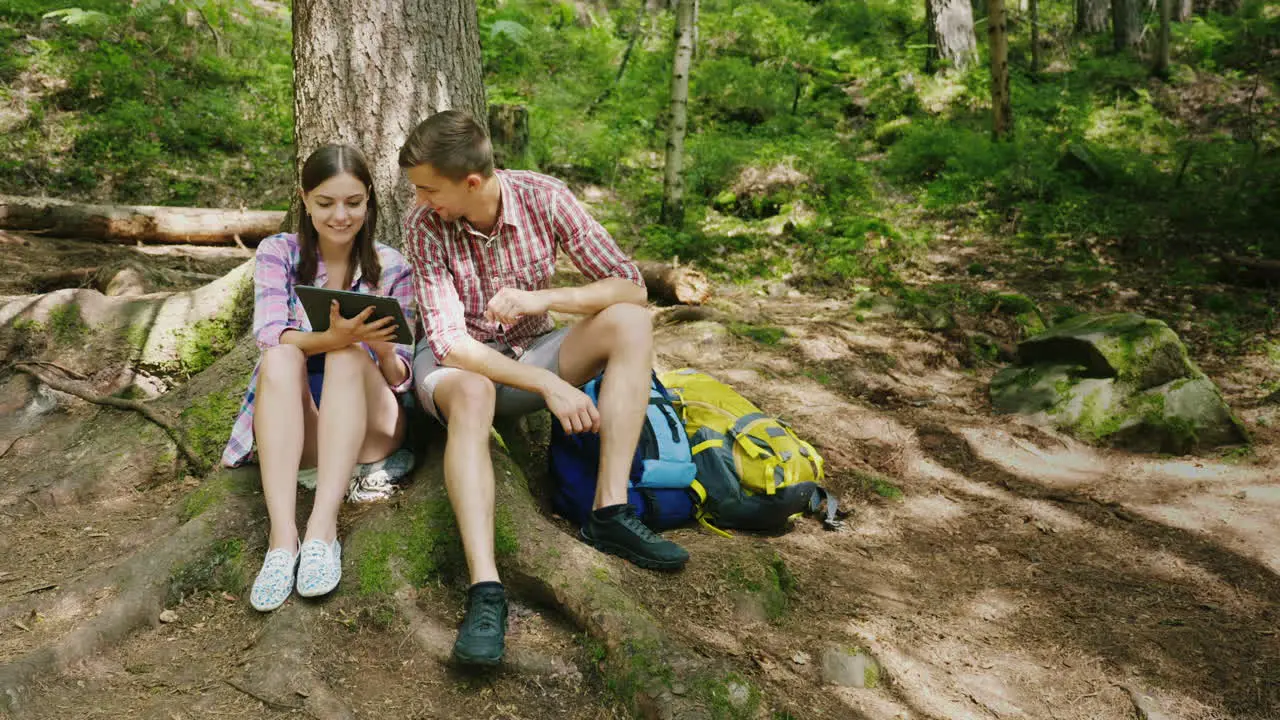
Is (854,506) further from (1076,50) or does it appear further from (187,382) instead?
(1076,50)

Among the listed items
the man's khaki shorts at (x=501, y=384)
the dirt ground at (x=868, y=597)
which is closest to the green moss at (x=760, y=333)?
the dirt ground at (x=868, y=597)

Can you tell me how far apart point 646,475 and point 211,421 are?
2.03m

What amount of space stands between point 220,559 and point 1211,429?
17.8 ft

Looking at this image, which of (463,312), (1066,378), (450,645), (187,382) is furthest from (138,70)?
(1066,378)

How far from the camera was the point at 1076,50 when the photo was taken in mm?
13859

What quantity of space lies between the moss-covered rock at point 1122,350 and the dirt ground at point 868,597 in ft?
2.05

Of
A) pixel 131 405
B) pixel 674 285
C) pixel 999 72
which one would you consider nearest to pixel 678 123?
pixel 674 285

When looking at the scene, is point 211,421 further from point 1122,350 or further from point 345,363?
point 1122,350

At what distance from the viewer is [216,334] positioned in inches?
168

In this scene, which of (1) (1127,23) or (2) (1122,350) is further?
(1) (1127,23)

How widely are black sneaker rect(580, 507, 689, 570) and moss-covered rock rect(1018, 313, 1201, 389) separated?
3851mm

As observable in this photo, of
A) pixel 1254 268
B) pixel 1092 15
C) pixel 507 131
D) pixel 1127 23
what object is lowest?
pixel 1254 268

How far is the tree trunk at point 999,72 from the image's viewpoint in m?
9.25

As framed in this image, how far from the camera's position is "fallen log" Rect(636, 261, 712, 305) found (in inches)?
275
